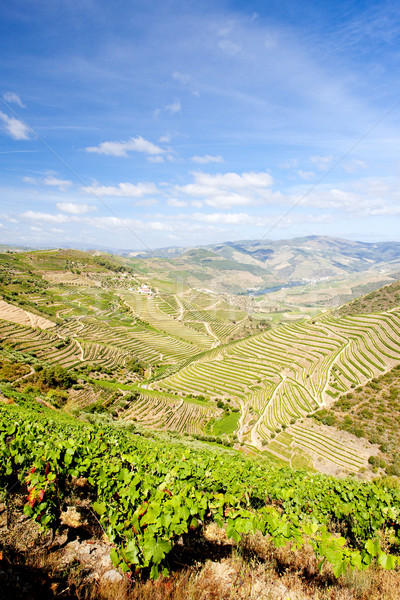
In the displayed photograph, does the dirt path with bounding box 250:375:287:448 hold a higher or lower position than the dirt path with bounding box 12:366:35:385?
lower

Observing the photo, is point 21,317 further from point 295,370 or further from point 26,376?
point 295,370

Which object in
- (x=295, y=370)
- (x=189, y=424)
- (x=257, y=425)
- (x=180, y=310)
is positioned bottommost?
(x=189, y=424)

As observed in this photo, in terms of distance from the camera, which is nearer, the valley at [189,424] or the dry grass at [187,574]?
the dry grass at [187,574]

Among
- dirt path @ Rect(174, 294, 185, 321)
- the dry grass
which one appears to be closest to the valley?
the dry grass

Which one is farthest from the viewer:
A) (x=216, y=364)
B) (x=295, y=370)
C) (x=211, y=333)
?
(x=211, y=333)

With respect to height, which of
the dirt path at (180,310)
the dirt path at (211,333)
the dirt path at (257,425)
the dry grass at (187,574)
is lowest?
the dirt path at (211,333)

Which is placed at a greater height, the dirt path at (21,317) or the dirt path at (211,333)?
the dirt path at (21,317)

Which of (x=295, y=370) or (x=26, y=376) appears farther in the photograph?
(x=295, y=370)

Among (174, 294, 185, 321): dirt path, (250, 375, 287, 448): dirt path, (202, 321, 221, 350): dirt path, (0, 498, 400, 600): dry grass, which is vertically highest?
(0, 498, 400, 600): dry grass

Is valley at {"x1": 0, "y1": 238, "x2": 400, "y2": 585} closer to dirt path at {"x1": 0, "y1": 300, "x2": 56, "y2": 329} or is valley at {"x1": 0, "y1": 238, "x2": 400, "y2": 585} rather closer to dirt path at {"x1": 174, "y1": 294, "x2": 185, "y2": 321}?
dirt path at {"x1": 0, "y1": 300, "x2": 56, "y2": 329}

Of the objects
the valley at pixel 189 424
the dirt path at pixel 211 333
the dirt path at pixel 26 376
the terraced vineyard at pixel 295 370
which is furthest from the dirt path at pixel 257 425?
the dirt path at pixel 211 333

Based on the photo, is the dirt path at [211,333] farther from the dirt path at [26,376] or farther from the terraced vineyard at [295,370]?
the dirt path at [26,376]

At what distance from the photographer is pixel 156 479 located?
607 cm

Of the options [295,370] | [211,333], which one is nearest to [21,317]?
[295,370]
